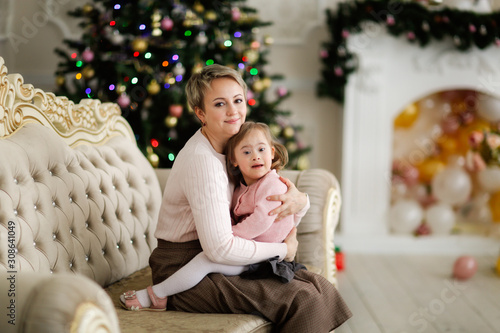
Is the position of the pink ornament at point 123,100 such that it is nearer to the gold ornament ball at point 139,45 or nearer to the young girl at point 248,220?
the gold ornament ball at point 139,45

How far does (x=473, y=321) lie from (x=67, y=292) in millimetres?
2414

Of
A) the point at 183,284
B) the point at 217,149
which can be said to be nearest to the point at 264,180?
the point at 217,149

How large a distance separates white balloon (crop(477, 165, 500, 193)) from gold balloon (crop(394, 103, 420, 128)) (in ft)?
→ 2.34

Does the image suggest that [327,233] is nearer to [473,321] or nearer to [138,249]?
[138,249]

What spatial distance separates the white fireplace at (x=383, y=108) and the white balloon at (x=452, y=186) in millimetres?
342

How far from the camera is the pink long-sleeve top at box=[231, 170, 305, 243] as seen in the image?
1794mm

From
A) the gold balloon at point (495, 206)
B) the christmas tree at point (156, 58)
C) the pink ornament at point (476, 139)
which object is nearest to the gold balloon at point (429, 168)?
the pink ornament at point (476, 139)

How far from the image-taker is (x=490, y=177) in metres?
4.23

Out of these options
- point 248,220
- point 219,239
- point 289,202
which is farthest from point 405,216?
point 219,239

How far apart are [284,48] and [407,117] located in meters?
1.18

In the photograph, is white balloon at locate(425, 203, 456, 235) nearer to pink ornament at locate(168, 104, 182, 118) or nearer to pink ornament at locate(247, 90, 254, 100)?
pink ornament at locate(247, 90, 254, 100)

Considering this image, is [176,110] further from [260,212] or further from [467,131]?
[467,131]

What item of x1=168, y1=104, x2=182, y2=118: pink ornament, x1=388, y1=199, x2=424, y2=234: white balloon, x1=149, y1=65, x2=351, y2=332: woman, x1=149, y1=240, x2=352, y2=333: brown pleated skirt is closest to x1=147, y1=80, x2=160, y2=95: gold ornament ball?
x1=168, y1=104, x2=182, y2=118: pink ornament

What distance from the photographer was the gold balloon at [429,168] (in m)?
4.56
